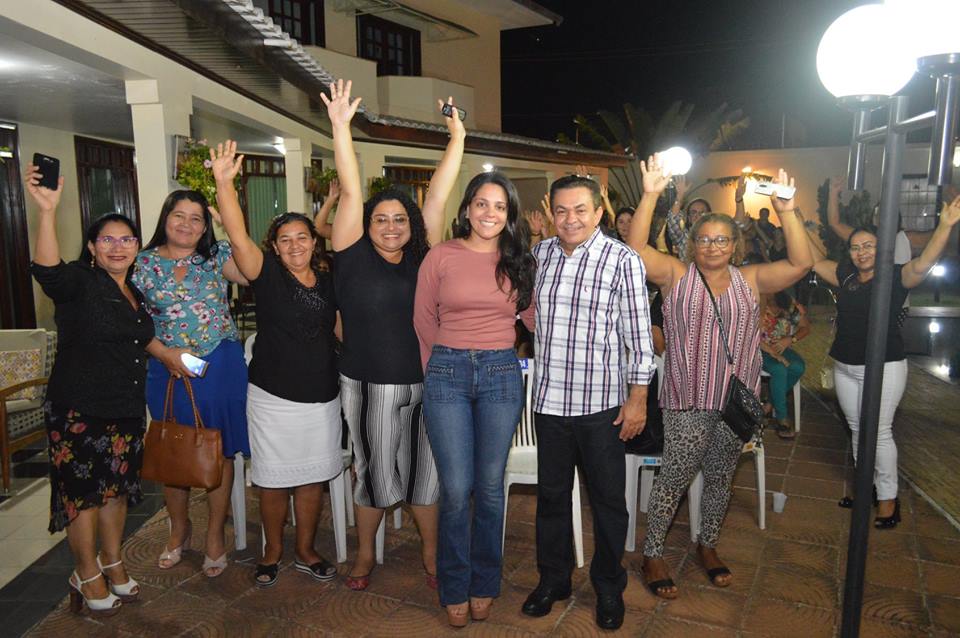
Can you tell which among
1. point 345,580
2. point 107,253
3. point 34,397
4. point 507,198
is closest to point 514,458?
point 345,580

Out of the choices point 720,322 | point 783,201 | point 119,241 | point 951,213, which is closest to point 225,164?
point 119,241

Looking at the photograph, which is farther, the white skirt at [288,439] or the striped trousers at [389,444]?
the white skirt at [288,439]

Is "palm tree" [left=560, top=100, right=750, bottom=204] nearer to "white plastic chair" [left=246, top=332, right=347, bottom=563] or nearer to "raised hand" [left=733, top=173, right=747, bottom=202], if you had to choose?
"raised hand" [left=733, top=173, right=747, bottom=202]

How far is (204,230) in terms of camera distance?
3477mm

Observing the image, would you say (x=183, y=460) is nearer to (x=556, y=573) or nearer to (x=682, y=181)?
(x=556, y=573)

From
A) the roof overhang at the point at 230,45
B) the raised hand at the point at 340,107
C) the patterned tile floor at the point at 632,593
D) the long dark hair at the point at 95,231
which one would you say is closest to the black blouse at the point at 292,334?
the long dark hair at the point at 95,231

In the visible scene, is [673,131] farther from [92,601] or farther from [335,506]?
[92,601]

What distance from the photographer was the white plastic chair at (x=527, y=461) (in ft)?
12.1

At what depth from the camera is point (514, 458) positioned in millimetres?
3799

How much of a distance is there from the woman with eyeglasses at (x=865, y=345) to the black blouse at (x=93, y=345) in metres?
3.71

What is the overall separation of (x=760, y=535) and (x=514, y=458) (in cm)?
153

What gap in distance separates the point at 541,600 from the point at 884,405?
2.26 metres

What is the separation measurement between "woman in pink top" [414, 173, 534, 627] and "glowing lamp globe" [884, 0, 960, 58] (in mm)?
1480

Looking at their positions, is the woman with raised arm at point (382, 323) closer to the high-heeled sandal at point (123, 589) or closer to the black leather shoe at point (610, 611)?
the black leather shoe at point (610, 611)
